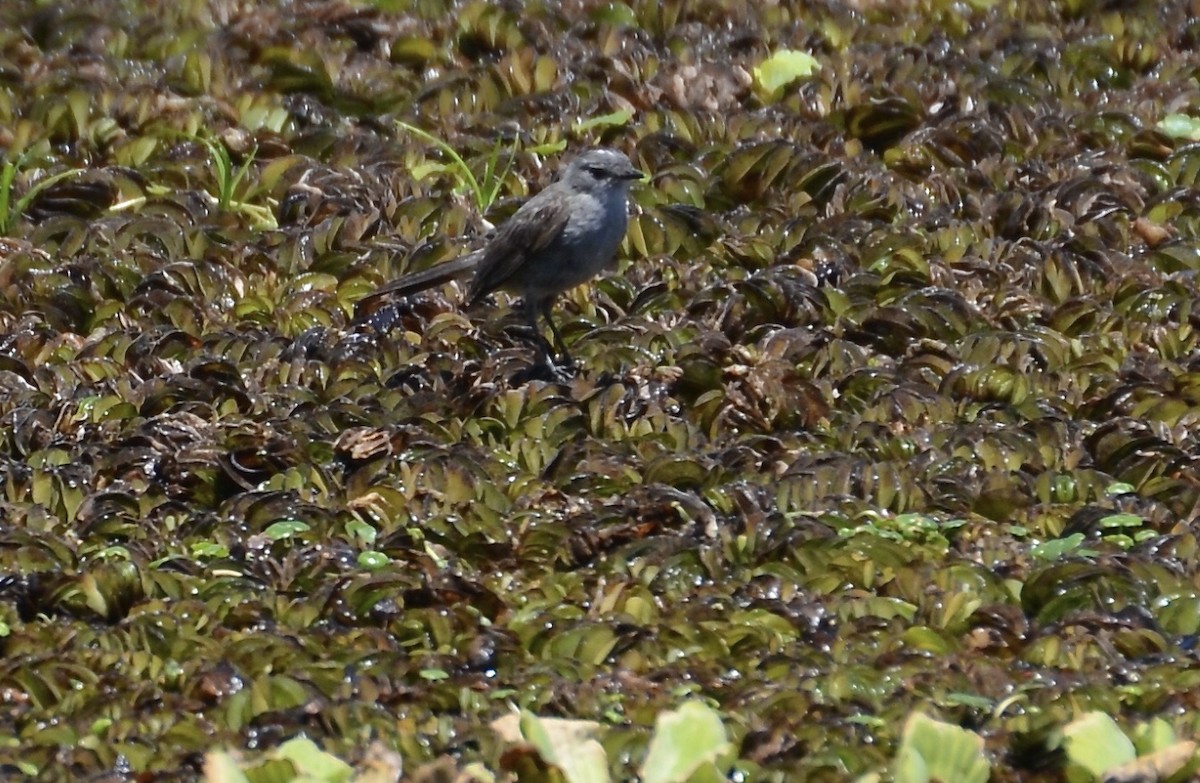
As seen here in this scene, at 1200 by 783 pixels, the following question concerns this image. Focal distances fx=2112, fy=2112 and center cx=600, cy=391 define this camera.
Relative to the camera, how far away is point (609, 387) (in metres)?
7.95

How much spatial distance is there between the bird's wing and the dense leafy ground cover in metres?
0.24

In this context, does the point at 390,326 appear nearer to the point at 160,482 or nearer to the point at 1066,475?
the point at 160,482

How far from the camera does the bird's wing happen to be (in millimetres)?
8797

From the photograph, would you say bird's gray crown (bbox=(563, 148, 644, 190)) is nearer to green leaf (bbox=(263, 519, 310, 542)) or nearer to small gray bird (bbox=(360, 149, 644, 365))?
small gray bird (bbox=(360, 149, 644, 365))

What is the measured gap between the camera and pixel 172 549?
272 inches

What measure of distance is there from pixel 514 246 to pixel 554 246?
0.60ft

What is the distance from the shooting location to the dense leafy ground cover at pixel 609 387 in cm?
591

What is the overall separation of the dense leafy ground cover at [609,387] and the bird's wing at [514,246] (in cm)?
24

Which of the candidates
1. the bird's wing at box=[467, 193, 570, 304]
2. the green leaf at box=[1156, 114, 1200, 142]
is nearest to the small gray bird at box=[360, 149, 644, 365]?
the bird's wing at box=[467, 193, 570, 304]

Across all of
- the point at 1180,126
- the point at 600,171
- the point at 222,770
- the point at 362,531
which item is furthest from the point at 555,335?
the point at 222,770

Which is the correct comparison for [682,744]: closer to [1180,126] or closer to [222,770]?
[222,770]

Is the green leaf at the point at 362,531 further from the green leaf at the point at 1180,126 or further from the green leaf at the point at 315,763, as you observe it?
the green leaf at the point at 1180,126

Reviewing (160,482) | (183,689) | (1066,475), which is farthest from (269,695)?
(1066,475)

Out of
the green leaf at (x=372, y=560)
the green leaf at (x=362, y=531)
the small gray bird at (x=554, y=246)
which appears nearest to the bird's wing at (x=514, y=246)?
the small gray bird at (x=554, y=246)
